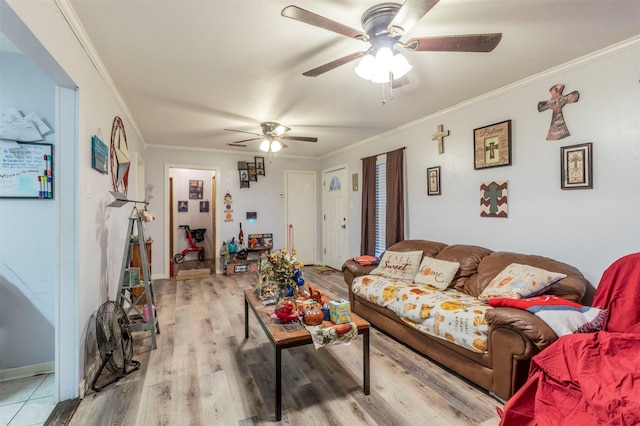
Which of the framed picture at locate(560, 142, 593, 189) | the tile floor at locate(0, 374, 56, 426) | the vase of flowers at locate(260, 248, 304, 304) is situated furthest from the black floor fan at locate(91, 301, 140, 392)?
the framed picture at locate(560, 142, 593, 189)

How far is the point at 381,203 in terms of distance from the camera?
4.57 metres

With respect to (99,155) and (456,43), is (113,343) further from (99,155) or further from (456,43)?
(456,43)

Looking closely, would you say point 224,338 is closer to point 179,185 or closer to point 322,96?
point 322,96

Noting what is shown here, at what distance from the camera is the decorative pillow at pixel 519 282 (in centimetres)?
213

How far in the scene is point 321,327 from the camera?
6.24 feet

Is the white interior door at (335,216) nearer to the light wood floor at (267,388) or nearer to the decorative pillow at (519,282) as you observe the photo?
the light wood floor at (267,388)

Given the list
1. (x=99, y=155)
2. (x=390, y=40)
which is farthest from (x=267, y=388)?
(x=390, y=40)

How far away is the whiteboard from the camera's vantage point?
2.04m

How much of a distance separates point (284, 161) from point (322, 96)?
3.24 meters

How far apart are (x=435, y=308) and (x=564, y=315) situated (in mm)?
799

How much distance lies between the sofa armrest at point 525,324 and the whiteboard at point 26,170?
3.15 m

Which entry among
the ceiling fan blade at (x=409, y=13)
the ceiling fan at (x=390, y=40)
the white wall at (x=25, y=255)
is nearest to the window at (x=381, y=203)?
the ceiling fan at (x=390, y=40)

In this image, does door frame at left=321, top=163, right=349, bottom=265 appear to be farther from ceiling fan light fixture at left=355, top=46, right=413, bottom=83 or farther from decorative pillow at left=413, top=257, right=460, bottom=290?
ceiling fan light fixture at left=355, top=46, right=413, bottom=83

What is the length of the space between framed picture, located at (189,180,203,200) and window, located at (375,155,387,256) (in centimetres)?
480
